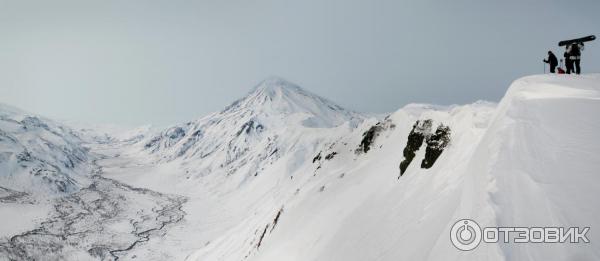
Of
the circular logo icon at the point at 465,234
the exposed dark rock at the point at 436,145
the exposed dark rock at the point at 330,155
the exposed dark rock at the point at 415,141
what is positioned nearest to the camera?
the circular logo icon at the point at 465,234

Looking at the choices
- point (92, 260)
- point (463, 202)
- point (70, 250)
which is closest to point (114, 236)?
point (70, 250)

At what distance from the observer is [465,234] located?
36.2ft

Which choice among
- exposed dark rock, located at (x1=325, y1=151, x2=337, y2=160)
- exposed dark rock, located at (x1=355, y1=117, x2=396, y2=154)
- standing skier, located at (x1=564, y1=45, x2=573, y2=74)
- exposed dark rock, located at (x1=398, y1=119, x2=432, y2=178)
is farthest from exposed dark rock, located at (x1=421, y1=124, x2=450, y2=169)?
exposed dark rock, located at (x1=325, y1=151, x2=337, y2=160)

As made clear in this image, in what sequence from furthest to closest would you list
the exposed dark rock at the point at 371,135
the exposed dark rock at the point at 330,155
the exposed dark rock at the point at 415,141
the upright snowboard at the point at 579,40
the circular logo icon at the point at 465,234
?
the exposed dark rock at the point at 330,155 → the exposed dark rock at the point at 371,135 → the exposed dark rock at the point at 415,141 → the upright snowboard at the point at 579,40 → the circular logo icon at the point at 465,234

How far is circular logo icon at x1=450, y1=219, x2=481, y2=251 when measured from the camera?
1043 centimetres

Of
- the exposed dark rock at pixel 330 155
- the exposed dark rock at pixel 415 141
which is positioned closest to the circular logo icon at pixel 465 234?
the exposed dark rock at pixel 415 141

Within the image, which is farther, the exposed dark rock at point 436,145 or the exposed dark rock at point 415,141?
the exposed dark rock at point 415,141

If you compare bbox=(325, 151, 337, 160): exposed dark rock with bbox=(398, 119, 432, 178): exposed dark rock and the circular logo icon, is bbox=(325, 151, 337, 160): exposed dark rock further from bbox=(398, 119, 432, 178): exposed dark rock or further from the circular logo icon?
the circular logo icon

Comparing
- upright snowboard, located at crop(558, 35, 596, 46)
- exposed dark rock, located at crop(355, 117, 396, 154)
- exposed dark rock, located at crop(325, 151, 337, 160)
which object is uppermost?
upright snowboard, located at crop(558, 35, 596, 46)

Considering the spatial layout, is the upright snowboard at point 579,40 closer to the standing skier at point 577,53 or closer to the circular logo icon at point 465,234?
the standing skier at point 577,53

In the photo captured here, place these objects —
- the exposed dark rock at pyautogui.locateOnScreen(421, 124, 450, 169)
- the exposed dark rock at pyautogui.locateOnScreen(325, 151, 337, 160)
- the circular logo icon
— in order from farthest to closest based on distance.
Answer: the exposed dark rock at pyautogui.locateOnScreen(325, 151, 337, 160), the exposed dark rock at pyautogui.locateOnScreen(421, 124, 450, 169), the circular logo icon

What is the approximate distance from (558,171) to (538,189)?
1.24 m

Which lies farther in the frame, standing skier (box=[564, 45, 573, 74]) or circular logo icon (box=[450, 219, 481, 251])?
standing skier (box=[564, 45, 573, 74])

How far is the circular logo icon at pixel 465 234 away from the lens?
1043 centimetres
